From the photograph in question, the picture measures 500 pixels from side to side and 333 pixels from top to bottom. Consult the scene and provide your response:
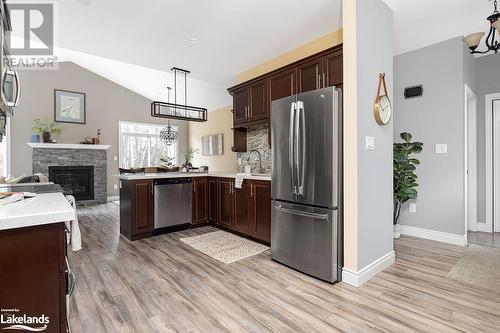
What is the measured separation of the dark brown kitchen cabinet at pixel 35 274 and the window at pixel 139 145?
23.3 feet

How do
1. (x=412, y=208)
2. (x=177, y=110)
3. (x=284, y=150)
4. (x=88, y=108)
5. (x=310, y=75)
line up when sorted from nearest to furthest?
1. (x=284, y=150)
2. (x=310, y=75)
3. (x=412, y=208)
4. (x=177, y=110)
5. (x=88, y=108)

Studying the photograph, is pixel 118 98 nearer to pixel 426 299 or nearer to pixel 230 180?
pixel 230 180

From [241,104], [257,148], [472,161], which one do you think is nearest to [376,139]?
[257,148]

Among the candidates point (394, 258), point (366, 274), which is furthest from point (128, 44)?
point (394, 258)

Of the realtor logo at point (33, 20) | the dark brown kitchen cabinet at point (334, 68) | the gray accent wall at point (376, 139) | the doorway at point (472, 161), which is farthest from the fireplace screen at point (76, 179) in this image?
the doorway at point (472, 161)

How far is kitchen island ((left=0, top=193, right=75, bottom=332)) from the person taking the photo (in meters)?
1.04

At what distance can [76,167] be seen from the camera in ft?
23.0

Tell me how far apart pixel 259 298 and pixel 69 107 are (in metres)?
7.59

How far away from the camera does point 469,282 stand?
93.0 inches

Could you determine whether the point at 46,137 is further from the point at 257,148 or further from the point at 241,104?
the point at 257,148

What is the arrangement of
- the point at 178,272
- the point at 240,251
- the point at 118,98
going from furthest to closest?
the point at 118,98 < the point at 240,251 < the point at 178,272

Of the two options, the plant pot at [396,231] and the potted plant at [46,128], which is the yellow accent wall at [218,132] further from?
the plant pot at [396,231]

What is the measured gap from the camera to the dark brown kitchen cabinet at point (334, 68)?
281cm

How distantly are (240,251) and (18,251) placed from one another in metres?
2.43
